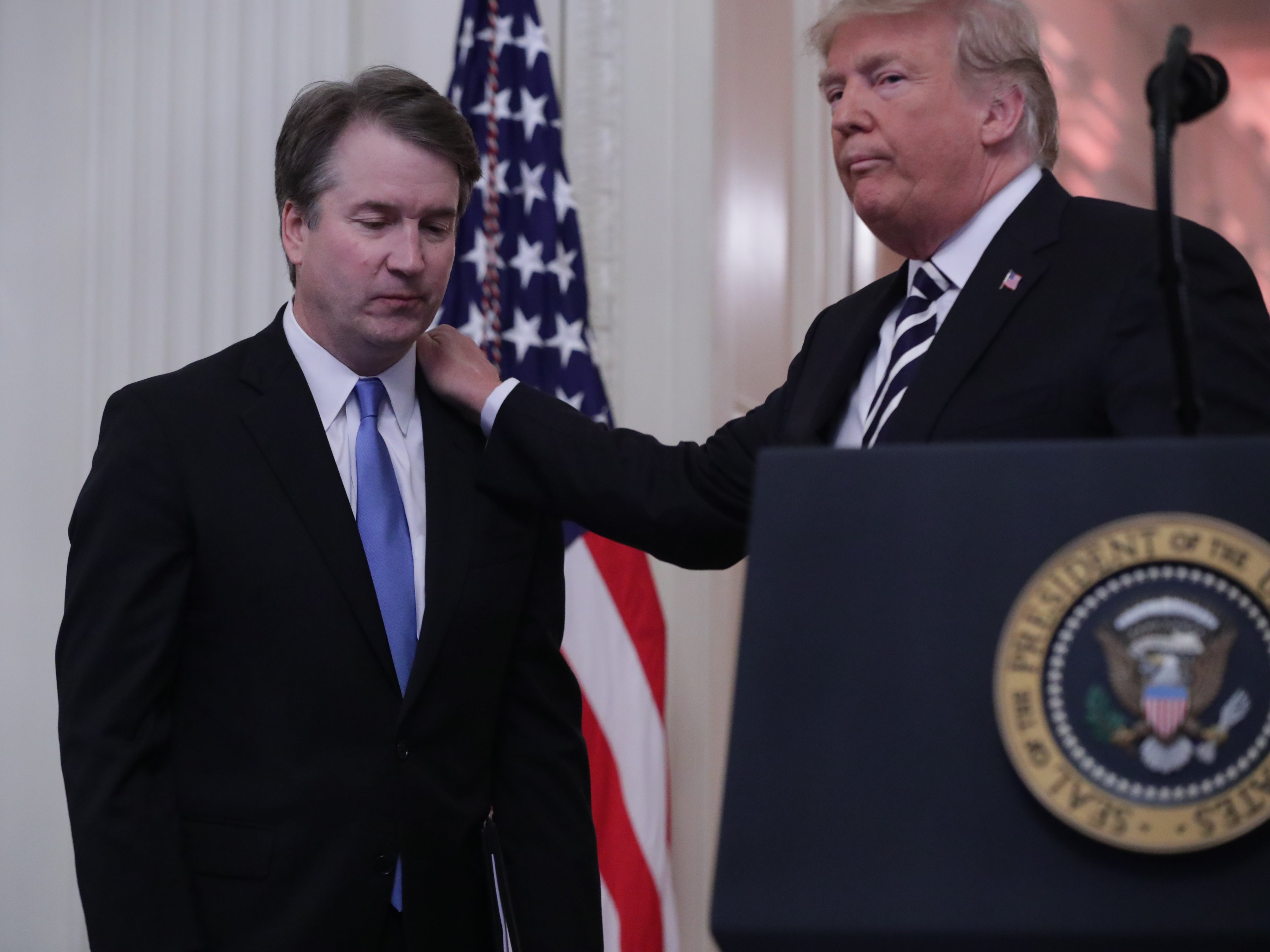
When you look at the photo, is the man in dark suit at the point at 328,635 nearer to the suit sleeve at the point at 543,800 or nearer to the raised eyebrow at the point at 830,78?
the suit sleeve at the point at 543,800

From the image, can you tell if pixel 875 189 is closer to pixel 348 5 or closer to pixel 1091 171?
pixel 348 5

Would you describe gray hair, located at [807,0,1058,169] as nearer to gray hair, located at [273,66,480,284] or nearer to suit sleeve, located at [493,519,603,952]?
gray hair, located at [273,66,480,284]

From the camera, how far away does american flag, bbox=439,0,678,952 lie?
3.35m

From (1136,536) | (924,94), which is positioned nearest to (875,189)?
(924,94)

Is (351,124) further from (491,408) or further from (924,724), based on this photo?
(924,724)

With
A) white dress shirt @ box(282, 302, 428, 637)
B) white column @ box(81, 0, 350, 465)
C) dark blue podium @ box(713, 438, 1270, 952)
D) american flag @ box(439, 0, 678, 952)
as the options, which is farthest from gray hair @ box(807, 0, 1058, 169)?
white column @ box(81, 0, 350, 465)

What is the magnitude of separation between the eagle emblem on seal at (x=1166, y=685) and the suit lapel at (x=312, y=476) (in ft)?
4.07

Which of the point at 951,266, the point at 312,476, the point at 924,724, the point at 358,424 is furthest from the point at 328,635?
the point at 924,724

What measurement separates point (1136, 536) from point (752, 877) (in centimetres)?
28

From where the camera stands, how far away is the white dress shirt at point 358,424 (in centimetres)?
194

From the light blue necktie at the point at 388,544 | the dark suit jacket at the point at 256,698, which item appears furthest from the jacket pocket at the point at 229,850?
the light blue necktie at the point at 388,544

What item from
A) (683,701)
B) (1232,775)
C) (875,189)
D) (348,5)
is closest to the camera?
(1232,775)

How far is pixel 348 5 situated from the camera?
11.9 feet

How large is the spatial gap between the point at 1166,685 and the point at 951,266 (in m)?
1.18
